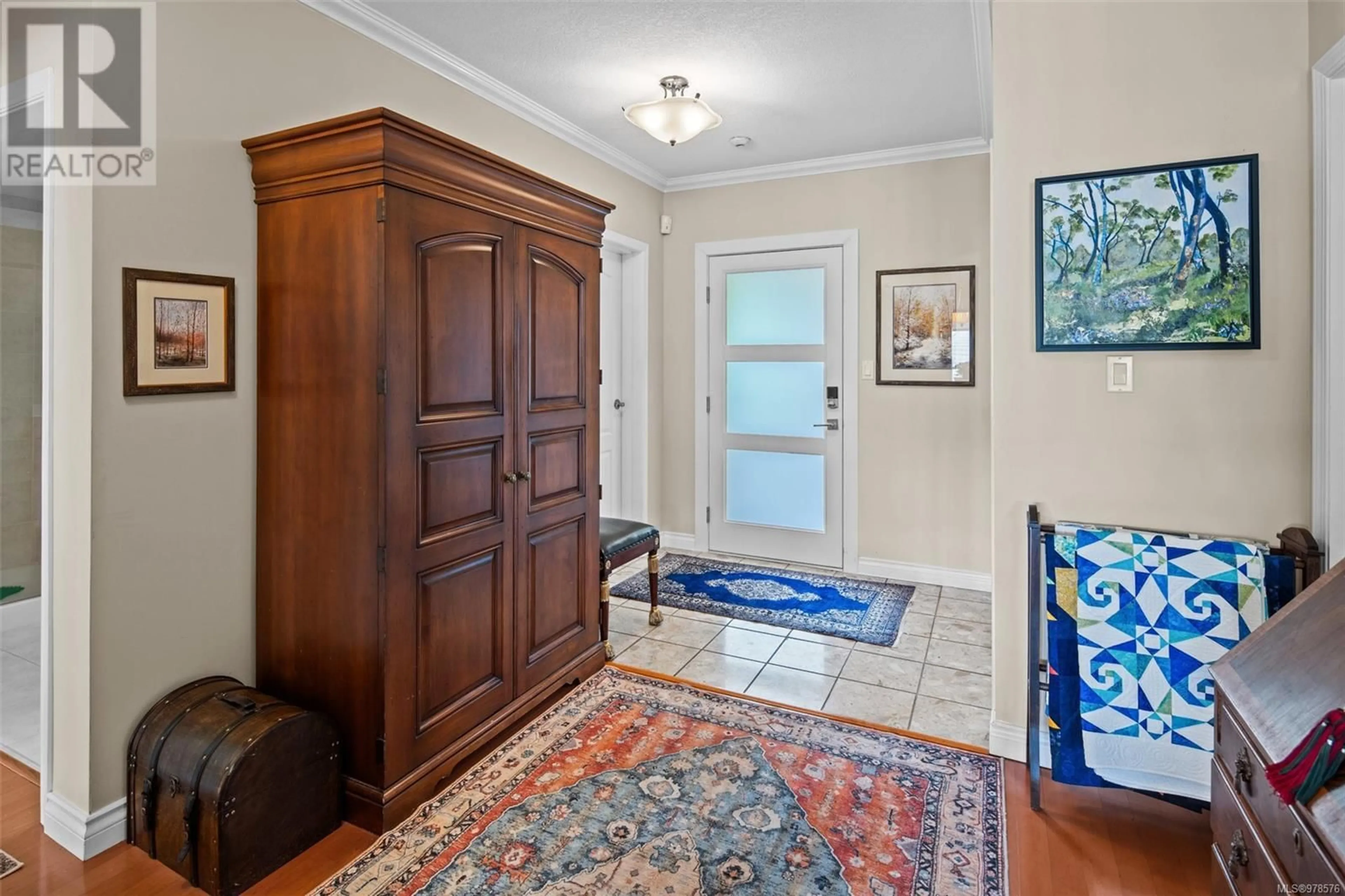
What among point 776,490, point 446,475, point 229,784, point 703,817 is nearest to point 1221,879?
point 703,817

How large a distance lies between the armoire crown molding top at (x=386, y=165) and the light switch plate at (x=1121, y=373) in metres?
2.02

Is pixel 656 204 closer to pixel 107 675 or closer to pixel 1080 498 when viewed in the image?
pixel 1080 498

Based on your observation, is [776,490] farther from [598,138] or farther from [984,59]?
[984,59]

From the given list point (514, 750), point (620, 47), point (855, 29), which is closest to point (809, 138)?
point (855, 29)

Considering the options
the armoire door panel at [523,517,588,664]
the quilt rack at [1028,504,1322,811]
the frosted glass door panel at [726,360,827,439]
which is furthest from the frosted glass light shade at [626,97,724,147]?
the quilt rack at [1028,504,1322,811]

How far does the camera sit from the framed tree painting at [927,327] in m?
4.12

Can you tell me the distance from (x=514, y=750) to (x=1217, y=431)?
8.23 ft

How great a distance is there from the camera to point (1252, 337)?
1.98 m

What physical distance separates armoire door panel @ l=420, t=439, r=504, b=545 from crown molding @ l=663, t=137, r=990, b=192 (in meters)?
3.17

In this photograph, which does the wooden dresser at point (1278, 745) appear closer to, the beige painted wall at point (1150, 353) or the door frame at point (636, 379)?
the beige painted wall at point (1150, 353)

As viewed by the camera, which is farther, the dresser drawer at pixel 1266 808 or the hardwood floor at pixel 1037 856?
the hardwood floor at pixel 1037 856

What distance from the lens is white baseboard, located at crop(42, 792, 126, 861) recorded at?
184 cm

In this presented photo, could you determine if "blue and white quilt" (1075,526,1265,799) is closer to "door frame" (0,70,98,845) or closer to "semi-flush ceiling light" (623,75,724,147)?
"semi-flush ceiling light" (623,75,724,147)

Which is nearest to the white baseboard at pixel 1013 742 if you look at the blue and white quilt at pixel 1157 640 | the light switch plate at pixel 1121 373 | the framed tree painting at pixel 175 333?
the blue and white quilt at pixel 1157 640
